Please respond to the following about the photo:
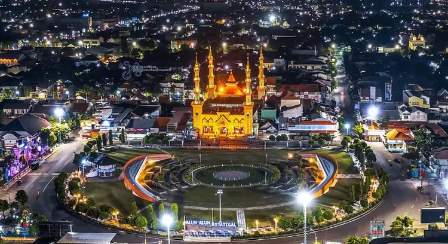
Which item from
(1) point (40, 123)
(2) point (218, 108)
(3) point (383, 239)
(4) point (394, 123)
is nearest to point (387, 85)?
(4) point (394, 123)

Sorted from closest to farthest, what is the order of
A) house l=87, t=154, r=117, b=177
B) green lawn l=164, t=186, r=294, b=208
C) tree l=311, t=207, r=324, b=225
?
1. tree l=311, t=207, r=324, b=225
2. green lawn l=164, t=186, r=294, b=208
3. house l=87, t=154, r=117, b=177

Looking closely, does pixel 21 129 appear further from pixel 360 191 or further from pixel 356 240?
pixel 356 240

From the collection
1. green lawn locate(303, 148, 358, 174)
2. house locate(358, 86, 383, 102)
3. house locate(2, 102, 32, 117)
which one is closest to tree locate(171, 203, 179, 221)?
green lawn locate(303, 148, 358, 174)

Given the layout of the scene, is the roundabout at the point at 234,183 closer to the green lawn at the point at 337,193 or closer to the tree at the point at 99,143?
the green lawn at the point at 337,193

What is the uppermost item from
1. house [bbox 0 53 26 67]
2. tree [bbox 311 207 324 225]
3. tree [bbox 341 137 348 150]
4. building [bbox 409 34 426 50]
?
building [bbox 409 34 426 50]

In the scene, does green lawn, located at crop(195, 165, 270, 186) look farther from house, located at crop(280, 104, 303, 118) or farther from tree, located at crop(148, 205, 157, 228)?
house, located at crop(280, 104, 303, 118)

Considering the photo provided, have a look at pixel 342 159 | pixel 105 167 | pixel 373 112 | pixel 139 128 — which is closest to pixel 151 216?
pixel 105 167

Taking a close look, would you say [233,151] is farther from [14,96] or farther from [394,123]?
[14,96]
